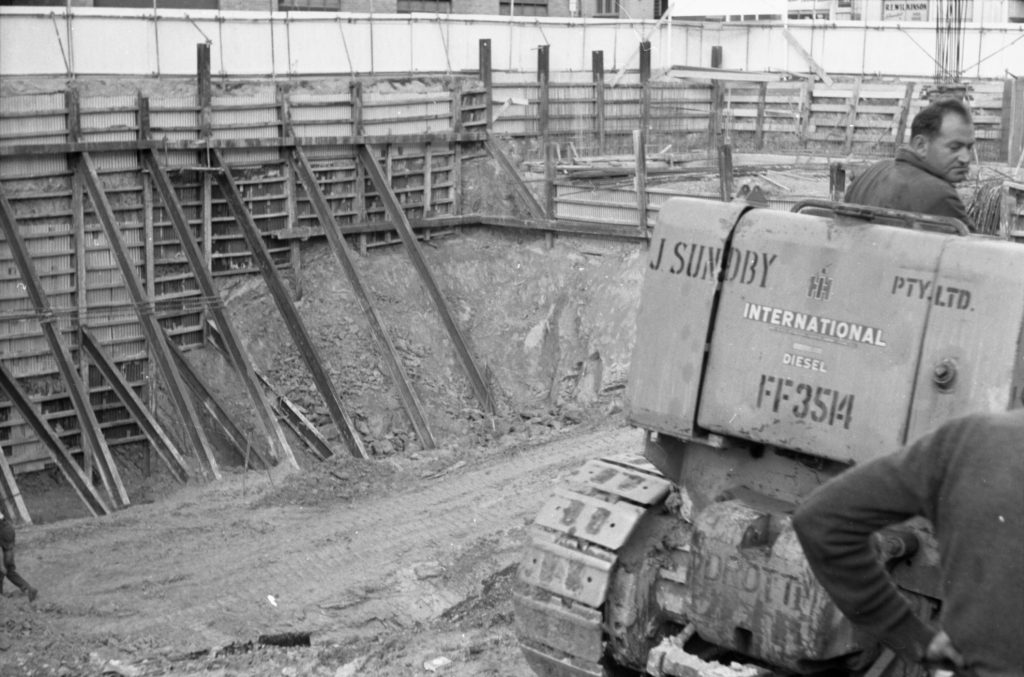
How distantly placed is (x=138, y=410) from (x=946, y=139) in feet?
37.6

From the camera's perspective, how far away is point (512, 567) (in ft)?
34.2

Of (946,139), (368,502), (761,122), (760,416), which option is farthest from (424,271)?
(760,416)

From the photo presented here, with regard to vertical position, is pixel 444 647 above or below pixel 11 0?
below

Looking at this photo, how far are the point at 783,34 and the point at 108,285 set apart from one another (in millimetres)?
17333

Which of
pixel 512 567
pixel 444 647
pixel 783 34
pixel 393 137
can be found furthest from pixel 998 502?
pixel 783 34

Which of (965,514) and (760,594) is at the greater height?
(965,514)

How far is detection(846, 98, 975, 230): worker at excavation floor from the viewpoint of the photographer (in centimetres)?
636

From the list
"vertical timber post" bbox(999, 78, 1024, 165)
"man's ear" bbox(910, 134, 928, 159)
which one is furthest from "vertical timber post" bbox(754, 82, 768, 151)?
"man's ear" bbox(910, 134, 928, 159)

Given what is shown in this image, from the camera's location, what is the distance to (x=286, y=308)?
1709 centimetres

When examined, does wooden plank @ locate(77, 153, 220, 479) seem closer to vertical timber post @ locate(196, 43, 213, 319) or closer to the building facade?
vertical timber post @ locate(196, 43, 213, 319)

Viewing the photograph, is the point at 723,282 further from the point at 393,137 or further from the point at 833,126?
the point at 833,126

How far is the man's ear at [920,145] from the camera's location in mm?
6637

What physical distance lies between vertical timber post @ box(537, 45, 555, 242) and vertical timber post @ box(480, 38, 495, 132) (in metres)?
0.92

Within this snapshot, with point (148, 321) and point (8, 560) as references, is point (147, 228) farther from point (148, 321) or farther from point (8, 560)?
point (8, 560)
